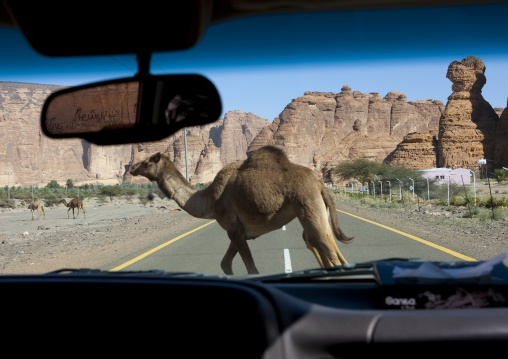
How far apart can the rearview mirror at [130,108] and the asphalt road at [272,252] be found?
5.78 metres

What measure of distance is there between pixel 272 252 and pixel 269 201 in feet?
14.3

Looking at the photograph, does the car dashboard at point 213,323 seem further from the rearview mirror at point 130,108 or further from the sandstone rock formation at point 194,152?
the sandstone rock formation at point 194,152

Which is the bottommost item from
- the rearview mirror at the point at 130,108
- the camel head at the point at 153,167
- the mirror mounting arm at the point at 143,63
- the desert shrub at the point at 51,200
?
the desert shrub at the point at 51,200

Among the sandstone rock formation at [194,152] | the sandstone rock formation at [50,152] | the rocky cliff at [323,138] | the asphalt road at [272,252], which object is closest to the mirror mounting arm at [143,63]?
the sandstone rock formation at [194,152]

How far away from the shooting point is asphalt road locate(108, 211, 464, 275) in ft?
34.3

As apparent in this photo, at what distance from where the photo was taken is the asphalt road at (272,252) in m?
10.5

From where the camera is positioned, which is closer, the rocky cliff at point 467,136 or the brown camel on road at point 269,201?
the brown camel on road at point 269,201

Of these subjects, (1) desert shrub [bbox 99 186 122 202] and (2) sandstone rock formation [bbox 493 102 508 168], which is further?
(2) sandstone rock formation [bbox 493 102 508 168]

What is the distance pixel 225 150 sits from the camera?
94.4 meters

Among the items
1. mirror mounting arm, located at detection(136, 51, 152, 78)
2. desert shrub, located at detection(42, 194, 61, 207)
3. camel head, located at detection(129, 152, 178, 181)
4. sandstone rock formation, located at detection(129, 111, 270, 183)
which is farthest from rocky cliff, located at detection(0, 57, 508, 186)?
mirror mounting arm, located at detection(136, 51, 152, 78)

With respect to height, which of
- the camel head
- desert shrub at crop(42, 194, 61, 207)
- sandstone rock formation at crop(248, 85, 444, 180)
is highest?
sandstone rock formation at crop(248, 85, 444, 180)

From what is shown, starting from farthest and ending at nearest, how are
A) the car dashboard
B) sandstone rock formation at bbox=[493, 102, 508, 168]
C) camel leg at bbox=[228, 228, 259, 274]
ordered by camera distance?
sandstone rock formation at bbox=[493, 102, 508, 168] < camel leg at bbox=[228, 228, 259, 274] < the car dashboard

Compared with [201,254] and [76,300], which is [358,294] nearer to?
[76,300]

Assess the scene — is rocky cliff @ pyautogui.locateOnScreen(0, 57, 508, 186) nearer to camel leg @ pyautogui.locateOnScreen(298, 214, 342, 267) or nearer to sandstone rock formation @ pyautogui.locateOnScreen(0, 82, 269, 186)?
sandstone rock formation @ pyautogui.locateOnScreen(0, 82, 269, 186)
